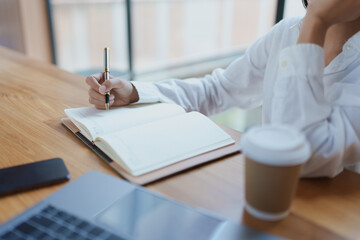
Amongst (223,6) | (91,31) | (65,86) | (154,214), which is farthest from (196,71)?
(154,214)

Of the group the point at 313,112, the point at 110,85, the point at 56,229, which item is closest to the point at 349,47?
the point at 313,112

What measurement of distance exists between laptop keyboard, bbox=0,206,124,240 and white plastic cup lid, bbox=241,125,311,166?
21 centimetres

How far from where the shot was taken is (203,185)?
59cm

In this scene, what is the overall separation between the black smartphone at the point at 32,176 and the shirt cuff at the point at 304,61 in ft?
1.51

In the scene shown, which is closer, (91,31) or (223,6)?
(91,31)

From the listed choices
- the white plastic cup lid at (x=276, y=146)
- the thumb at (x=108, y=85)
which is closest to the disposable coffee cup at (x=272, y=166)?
the white plastic cup lid at (x=276, y=146)

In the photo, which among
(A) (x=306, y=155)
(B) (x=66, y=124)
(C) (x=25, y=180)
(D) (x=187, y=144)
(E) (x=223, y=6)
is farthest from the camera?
(E) (x=223, y=6)

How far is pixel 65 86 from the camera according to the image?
1.13 metres

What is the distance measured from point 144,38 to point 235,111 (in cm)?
168

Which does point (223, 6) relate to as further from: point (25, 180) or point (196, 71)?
point (25, 180)

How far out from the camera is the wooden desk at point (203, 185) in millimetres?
493

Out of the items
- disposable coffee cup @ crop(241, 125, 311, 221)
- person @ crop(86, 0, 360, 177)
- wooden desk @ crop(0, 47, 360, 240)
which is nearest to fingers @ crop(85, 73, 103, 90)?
person @ crop(86, 0, 360, 177)

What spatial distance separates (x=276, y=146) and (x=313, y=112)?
24 cm

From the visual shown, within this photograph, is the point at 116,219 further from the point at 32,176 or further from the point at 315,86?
the point at 315,86
